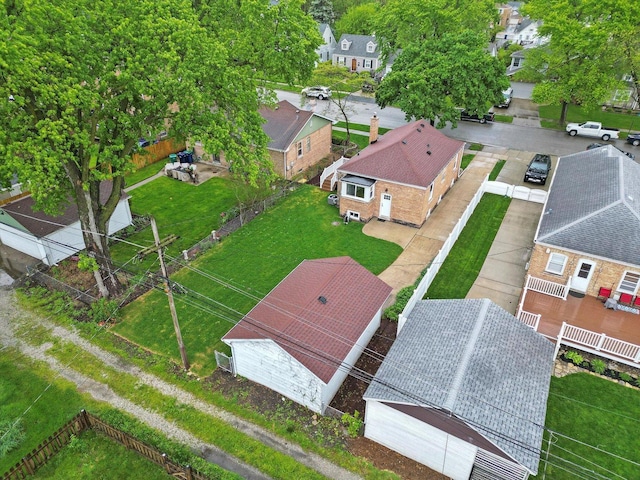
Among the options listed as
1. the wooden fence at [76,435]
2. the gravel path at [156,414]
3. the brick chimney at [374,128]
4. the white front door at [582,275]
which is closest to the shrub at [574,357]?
the white front door at [582,275]

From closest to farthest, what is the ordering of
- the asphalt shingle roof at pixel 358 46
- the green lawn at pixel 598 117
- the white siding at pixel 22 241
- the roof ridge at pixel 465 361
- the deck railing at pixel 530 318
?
the roof ridge at pixel 465 361 → the deck railing at pixel 530 318 → the white siding at pixel 22 241 → the green lawn at pixel 598 117 → the asphalt shingle roof at pixel 358 46

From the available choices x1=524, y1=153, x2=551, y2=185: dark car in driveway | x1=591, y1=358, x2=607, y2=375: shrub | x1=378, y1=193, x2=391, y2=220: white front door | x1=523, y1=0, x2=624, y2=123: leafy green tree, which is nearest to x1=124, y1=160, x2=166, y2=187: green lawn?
x1=378, y1=193, x2=391, y2=220: white front door

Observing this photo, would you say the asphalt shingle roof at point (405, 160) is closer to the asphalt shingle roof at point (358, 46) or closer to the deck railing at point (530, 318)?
the deck railing at point (530, 318)

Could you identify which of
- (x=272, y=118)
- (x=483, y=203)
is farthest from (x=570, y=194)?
(x=272, y=118)

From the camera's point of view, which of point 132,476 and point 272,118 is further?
point 272,118

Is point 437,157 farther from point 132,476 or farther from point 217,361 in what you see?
point 132,476
